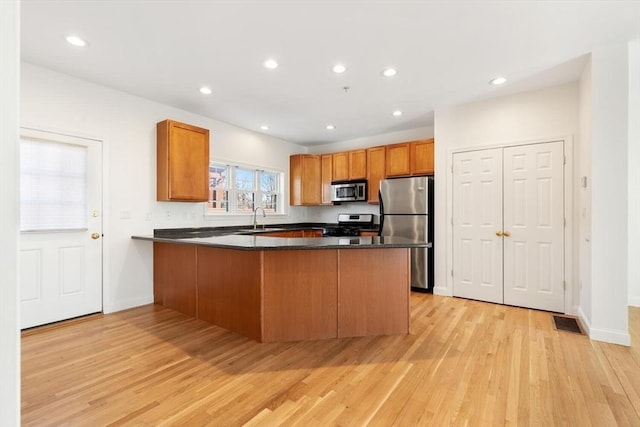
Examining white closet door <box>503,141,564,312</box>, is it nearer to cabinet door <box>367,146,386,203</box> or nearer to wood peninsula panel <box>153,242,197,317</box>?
cabinet door <box>367,146,386,203</box>

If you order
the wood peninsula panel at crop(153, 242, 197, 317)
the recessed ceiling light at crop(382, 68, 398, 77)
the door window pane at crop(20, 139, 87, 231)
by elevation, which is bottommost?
the wood peninsula panel at crop(153, 242, 197, 317)

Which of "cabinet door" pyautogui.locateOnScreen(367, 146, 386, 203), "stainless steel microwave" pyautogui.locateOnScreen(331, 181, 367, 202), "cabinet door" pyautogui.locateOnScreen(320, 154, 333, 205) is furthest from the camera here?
"cabinet door" pyautogui.locateOnScreen(320, 154, 333, 205)

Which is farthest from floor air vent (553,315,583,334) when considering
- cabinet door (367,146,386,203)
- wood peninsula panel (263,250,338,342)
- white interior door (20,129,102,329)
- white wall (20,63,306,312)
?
white interior door (20,129,102,329)

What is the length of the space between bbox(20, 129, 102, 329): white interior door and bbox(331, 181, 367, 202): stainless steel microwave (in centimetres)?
370

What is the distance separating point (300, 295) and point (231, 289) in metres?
0.72

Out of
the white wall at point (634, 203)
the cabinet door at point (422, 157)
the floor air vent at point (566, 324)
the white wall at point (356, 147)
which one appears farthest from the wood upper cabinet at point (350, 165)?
the white wall at point (634, 203)

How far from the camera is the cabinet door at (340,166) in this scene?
5793 millimetres

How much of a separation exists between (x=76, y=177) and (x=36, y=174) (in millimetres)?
342

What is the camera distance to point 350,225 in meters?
5.95

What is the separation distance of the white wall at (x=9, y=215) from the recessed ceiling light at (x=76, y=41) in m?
2.72

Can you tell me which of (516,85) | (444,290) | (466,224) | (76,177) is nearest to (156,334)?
(76,177)

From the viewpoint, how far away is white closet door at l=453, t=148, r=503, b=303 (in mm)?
3910

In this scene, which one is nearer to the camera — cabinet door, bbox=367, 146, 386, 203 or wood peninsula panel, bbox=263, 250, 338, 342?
wood peninsula panel, bbox=263, 250, 338, 342

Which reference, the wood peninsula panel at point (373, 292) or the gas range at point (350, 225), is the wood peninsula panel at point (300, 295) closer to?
the wood peninsula panel at point (373, 292)
